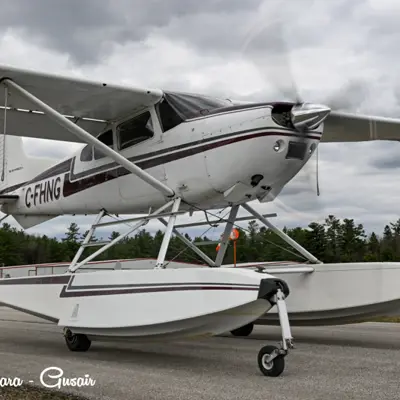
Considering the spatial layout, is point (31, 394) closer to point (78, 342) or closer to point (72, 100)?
point (78, 342)

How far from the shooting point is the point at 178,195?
Answer: 762 cm

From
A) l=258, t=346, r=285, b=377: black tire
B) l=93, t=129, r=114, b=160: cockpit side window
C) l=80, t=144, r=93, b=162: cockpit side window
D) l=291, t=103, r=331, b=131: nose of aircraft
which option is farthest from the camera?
l=80, t=144, r=93, b=162: cockpit side window

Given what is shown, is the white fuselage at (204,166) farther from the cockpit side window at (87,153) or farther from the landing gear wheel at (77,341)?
the landing gear wheel at (77,341)

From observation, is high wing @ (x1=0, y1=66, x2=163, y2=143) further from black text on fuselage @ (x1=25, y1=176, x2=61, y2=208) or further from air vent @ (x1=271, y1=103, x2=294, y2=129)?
air vent @ (x1=271, y1=103, x2=294, y2=129)

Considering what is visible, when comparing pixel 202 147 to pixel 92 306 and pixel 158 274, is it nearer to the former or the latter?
pixel 158 274

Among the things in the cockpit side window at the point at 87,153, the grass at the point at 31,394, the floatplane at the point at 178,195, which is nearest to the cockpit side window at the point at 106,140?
the floatplane at the point at 178,195

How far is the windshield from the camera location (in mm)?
7637

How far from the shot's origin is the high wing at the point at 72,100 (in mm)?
7520

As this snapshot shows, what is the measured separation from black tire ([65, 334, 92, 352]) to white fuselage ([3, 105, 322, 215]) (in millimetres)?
2114

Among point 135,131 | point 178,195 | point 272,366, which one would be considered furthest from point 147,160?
point 272,366

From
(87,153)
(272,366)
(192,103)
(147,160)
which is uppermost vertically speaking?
(192,103)

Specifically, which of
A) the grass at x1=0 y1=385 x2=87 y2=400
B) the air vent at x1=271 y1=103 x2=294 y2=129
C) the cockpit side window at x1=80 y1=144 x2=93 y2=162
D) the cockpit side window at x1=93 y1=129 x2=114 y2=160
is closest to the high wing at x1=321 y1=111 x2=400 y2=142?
the air vent at x1=271 y1=103 x2=294 y2=129

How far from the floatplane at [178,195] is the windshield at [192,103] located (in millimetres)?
21

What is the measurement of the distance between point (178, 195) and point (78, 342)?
230 cm
